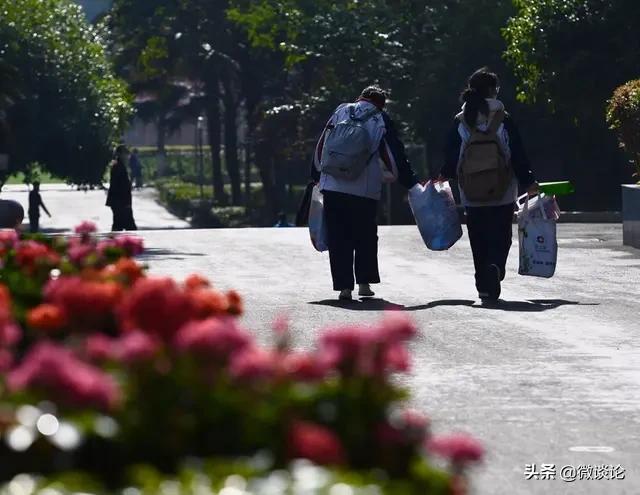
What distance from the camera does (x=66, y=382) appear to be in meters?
3.54

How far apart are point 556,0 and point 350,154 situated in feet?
74.5

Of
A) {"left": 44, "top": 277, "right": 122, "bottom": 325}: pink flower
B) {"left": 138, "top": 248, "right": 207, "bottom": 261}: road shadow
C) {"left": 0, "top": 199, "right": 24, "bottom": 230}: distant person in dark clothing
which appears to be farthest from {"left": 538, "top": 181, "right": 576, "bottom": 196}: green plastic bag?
{"left": 44, "top": 277, "right": 122, "bottom": 325}: pink flower

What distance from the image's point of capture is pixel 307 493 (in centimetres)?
328

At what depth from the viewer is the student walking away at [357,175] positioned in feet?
47.7

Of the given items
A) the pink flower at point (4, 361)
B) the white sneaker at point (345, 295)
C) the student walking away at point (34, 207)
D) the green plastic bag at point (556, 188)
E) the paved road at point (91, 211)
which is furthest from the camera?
the paved road at point (91, 211)

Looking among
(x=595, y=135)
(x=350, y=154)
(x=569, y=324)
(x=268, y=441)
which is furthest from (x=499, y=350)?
(x=595, y=135)

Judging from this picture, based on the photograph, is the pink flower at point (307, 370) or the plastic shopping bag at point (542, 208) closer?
the pink flower at point (307, 370)

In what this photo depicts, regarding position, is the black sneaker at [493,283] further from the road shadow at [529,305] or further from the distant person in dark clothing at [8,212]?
the distant person in dark clothing at [8,212]

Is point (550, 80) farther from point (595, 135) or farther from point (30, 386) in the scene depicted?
point (30, 386)

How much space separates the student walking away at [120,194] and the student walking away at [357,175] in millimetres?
18857

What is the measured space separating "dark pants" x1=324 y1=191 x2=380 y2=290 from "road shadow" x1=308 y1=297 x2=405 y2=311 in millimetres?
243

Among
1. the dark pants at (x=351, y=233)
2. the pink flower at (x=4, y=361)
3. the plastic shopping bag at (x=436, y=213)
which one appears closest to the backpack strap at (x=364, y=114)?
Result: the dark pants at (x=351, y=233)

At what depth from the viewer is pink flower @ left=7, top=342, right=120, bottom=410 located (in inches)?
139

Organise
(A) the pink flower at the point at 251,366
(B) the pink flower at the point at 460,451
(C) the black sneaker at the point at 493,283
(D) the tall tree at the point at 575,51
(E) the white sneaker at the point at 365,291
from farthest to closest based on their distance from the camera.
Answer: (D) the tall tree at the point at 575,51 → (E) the white sneaker at the point at 365,291 → (C) the black sneaker at the point at 493,283 → (A) the pink flower at the point at 251,366 → (B) the pink flower at the point at 460,451
